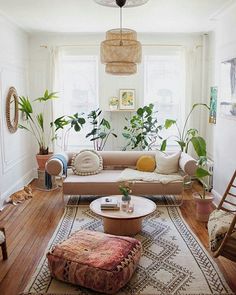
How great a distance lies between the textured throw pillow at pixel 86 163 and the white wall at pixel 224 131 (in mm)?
1776

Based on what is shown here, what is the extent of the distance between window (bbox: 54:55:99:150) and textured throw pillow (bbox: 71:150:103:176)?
1.31m

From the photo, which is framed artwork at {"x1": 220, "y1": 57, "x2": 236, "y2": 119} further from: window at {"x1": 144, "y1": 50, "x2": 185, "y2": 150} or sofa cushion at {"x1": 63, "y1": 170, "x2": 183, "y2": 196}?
window at {"x1": 144, "y1": 50, "x2": 185, "y2": 150}

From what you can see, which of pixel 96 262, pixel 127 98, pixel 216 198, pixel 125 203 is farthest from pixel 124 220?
pixel 127 98

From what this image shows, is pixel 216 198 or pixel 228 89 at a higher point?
pixel 228 89

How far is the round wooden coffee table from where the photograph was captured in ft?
11.0

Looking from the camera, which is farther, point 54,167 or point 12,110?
point 12,110

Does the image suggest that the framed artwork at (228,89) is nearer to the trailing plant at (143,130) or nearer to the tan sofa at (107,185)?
the tan sofa at (107,185)

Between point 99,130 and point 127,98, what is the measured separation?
802 millimetres

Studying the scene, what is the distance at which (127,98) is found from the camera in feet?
19.6

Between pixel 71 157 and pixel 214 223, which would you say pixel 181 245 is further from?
pixel 71 157

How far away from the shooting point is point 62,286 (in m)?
2.60

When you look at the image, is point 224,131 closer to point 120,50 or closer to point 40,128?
point 120,50

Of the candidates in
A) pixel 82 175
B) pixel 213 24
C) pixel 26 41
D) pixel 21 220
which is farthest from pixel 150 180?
pixel 26 41

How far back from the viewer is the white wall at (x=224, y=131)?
4.10m
